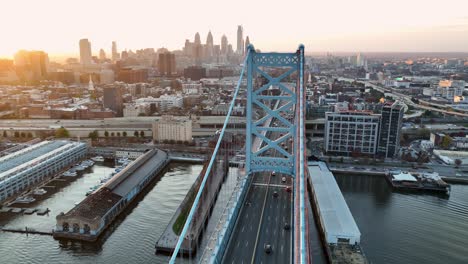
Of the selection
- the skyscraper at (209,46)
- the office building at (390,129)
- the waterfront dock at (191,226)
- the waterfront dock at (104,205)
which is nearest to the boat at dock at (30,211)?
the waterfront dock at (104,205)

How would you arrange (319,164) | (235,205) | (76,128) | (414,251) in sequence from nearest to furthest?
(235,205)
(414,251)
(319,164)
(76,128)

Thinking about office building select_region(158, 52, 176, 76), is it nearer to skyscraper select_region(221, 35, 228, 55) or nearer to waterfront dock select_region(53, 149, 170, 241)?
skyscraper select_region(221, 35, 228, 55)

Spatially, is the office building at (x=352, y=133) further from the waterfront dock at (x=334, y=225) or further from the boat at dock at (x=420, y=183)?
the waterfront dock at (x=334, y=225)

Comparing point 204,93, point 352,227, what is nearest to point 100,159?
point 352,227


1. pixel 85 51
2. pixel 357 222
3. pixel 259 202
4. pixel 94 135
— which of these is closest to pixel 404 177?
pixel 357 222

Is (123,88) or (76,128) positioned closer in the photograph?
(76,128)

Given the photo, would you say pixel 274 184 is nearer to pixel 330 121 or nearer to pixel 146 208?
pixel 146 208

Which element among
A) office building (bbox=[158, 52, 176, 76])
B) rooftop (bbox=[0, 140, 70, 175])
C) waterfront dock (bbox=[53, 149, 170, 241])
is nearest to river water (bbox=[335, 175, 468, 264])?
waterfront dock (bbox=[53, 149, 170, 241])

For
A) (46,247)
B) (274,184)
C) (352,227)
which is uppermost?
(274,184)
